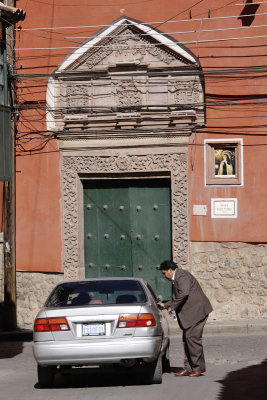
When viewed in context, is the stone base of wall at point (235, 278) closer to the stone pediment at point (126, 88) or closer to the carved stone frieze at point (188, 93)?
the stone pediment at point (126, 88)

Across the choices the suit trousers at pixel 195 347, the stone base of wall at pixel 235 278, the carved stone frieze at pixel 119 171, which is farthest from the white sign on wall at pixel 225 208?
the suit trousers at pixel 195 347

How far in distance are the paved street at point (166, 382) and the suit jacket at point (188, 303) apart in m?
0.80

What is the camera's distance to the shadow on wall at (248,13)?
67.8ft

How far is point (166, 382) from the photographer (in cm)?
1205

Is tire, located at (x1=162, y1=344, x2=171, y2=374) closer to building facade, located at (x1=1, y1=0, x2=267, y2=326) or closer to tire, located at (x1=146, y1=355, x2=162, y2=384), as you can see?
tire, located at (x1=146, y1=355, x2=162, y2=384)

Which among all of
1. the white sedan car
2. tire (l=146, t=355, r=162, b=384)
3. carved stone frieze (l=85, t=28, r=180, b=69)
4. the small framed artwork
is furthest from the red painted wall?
the white sedan car

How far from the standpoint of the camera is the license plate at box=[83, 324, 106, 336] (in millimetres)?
11273

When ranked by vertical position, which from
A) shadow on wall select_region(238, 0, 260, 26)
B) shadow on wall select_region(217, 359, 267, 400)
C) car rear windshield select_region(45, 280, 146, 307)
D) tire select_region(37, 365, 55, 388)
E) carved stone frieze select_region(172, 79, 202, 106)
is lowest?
shadow on wall select_region(217, 359, 267, 400)

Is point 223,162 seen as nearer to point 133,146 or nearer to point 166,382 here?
point 133,146

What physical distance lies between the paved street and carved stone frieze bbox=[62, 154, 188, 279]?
540cm

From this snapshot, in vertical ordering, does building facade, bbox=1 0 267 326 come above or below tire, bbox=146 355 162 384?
above

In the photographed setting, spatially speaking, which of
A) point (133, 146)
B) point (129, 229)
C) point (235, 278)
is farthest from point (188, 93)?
point (235, 278)

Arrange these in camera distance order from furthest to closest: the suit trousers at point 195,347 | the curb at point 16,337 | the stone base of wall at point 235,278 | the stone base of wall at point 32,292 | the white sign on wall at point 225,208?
1. the stone base of wall at point 32,292
2. the white sign on wall at point 225,208
3. the stone base of wall at point 235,278
4. the curb at point 16,337
5. the suit trousers at point 195,347

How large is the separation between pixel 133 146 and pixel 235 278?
12.8 ft
